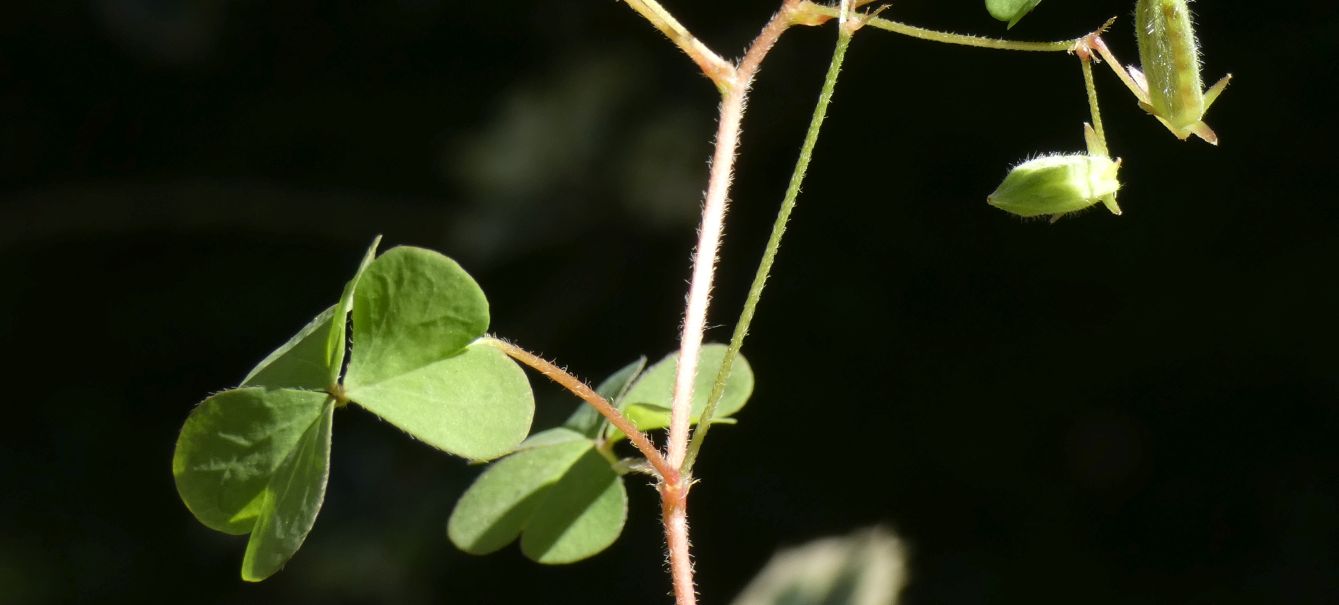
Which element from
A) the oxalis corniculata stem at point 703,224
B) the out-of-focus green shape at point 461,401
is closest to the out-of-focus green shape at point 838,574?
the oxalis corniculata stem at point 703,224

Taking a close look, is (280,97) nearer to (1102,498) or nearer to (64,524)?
(64,524)

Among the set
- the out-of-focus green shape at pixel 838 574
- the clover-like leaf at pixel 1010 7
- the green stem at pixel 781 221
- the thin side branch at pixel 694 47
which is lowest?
the out-of-focus green shape at pixel 838 574

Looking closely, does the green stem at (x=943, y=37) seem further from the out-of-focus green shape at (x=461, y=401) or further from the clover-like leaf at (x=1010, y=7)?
the out-of-focus green shape at (x=461, y=401)

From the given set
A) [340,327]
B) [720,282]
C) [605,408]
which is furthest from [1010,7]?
[720,282]

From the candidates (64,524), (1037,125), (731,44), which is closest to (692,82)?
(731,44)

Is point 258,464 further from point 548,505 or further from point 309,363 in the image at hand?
point 548,505
